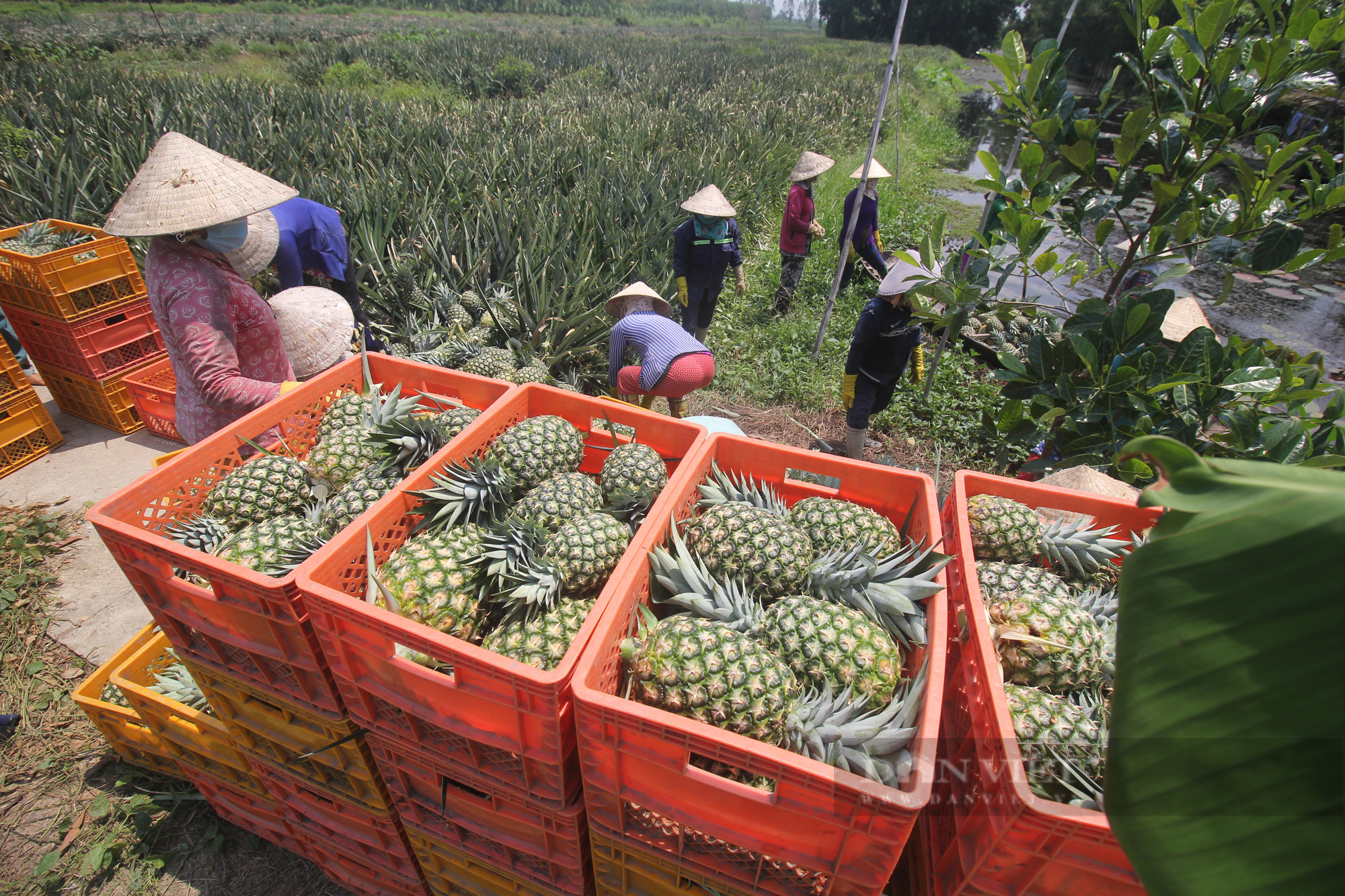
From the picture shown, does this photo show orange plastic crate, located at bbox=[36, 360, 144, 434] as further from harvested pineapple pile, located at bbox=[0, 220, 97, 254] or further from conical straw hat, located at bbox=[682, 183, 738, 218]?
conical straw hat, located at bbox=[682, 183, 738, 218]

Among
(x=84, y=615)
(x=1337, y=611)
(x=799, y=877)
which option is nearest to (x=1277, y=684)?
(x=1337, y=611)

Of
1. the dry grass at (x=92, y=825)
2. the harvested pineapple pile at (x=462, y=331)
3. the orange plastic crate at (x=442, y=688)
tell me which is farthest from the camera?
the harvested pineapple pile at (x=462, y=331)

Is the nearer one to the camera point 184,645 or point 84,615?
point 184,645

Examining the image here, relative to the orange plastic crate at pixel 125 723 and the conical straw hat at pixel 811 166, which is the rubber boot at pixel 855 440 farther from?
the orange plastic crate at pixel 125 723

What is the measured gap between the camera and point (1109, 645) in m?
1.65

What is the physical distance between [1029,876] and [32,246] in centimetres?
638

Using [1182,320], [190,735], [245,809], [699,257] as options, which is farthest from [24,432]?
[1182,320]

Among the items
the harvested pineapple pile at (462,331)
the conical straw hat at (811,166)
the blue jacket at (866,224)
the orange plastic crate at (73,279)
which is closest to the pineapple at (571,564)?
the harvested pineapple pile at (462,331)

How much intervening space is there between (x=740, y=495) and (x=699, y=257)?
4.35 meters

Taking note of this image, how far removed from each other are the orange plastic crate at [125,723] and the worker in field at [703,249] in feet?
16.1

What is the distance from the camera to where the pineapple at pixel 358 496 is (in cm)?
193

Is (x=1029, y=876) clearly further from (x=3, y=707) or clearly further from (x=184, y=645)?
(x=3, y=707)

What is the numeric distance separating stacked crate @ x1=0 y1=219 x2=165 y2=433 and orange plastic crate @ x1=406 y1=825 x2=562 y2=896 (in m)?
3.86

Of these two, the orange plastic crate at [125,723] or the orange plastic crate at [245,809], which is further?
the orange plastic crate at [125,723]
